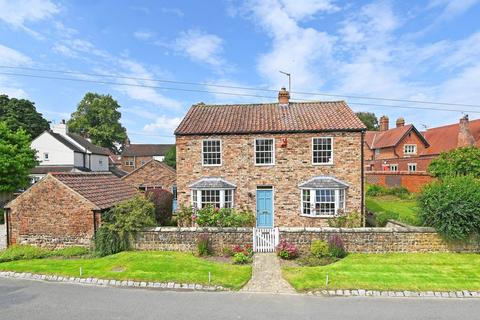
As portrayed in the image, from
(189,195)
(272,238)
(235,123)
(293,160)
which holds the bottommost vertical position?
(272,238)

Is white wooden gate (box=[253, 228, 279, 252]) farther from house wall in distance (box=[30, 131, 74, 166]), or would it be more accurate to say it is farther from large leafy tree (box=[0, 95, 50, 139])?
large leafy tree (box=[0, 95, 50, 139])

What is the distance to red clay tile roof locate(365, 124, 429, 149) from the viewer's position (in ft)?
139

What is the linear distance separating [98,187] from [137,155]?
51707 mm

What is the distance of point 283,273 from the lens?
35.0 ft

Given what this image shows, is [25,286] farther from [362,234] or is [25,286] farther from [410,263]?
[410,263]

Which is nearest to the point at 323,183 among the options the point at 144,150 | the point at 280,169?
the point at 280,169

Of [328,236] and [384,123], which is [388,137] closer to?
[384,123]

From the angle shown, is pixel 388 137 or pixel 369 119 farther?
pixel 369 119

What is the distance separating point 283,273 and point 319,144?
9.00 meters

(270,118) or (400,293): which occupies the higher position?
(270,118)

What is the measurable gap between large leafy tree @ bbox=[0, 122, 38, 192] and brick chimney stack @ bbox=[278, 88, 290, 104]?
74.4ft

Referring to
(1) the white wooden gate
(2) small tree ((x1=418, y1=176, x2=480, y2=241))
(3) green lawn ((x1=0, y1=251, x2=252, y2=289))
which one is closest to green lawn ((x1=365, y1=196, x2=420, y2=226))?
(2) small tree ((x1=418, y1=176, x2=480, y2=241))

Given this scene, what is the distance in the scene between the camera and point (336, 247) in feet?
39.8

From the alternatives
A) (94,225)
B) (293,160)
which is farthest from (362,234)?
(94,225)
